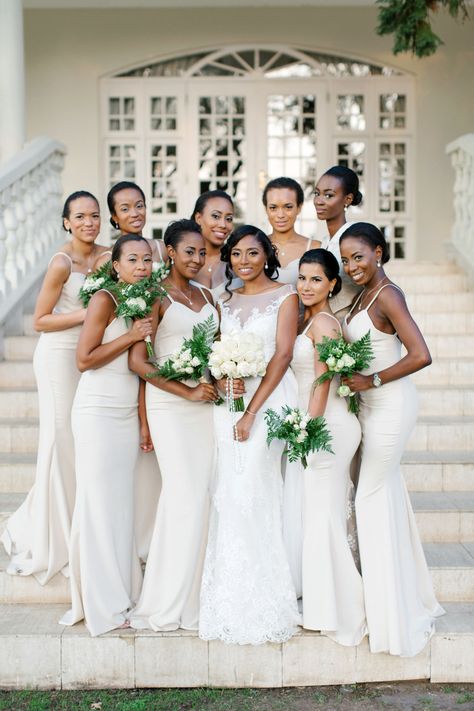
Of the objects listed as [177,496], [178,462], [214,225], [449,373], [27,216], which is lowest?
[177,496]

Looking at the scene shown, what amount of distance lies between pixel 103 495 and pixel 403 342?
1.83 meters

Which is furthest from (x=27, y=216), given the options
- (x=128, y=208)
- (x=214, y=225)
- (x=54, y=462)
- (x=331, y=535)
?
(x=331, y=535)

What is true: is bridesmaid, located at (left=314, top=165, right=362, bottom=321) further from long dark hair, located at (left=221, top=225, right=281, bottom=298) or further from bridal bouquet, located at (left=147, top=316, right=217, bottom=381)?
bridal bouquet, located at (left=147, top=316, right=217, bottom=381)

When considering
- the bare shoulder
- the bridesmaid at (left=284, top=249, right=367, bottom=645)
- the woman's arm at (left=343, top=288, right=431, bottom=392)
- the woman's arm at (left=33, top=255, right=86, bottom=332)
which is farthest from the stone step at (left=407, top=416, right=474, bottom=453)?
the woman's arm at (left=33, top=255, right=86, bottom=332)

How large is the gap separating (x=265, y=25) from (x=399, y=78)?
7.03ft

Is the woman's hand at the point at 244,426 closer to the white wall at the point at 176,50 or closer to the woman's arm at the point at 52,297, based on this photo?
the woman's arm at the point at 52,297

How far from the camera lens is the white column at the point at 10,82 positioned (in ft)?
29.3

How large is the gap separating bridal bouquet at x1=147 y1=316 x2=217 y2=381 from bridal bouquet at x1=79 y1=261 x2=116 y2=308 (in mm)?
515

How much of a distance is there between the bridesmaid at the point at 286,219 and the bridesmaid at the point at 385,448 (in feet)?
2.18

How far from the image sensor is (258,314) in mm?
4457

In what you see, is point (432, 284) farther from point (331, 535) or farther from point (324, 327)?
point (331, 535)

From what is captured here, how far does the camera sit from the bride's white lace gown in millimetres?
4258

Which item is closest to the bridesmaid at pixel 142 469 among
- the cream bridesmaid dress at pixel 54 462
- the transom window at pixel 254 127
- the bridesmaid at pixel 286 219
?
the cream bridesmaid dress at pixel 54 462

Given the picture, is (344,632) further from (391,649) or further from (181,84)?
(181,84)
